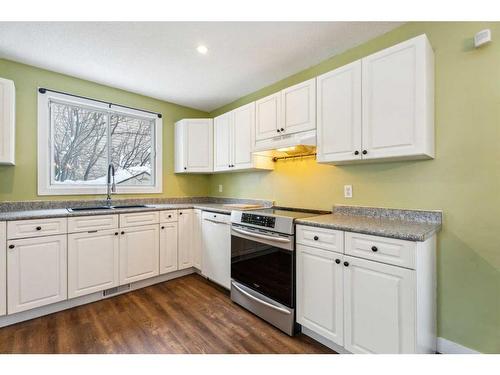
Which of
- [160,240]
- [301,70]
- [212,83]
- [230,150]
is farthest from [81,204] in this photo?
[301,70]

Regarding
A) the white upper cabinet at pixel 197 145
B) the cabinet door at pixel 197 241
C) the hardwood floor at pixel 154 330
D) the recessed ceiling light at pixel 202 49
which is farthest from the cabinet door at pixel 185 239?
the recessed ceiling light at pixel 202 49

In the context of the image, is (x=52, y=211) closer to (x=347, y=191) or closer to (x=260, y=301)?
(x=260, y=301)

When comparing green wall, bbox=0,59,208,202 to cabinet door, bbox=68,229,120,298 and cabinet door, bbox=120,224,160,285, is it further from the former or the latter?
cabinet door, bbox=120,224,160,285

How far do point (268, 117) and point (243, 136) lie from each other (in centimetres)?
44

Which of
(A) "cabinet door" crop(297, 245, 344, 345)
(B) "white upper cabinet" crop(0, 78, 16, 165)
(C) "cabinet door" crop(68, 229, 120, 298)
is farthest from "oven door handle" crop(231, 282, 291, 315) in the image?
(B) "white upper cabinet" crop(0, 78, 16, 165)

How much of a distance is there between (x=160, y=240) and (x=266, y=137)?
1.74m

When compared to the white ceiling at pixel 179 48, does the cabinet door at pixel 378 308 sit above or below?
below

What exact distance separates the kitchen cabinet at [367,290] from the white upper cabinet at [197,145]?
6.58 ft

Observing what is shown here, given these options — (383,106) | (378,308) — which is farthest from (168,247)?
(383,106)

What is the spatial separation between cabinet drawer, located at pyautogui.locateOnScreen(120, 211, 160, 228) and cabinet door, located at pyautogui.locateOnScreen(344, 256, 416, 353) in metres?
2.14

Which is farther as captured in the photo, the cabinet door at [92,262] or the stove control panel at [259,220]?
the cabinet door at [92,262]

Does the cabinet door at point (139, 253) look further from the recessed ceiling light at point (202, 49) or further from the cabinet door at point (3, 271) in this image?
the recessed ceiling light at point (202, 49)

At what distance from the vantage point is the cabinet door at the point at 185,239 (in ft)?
9.82
